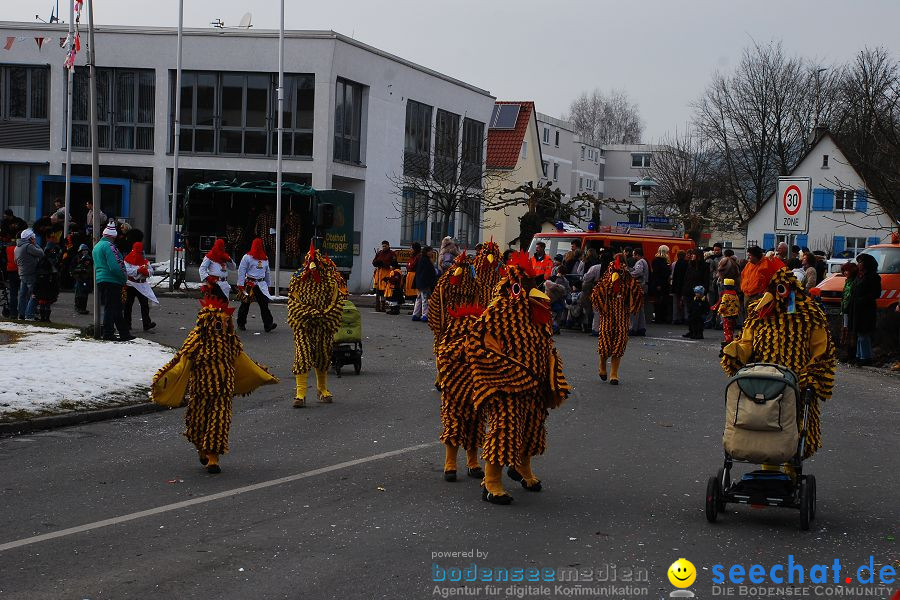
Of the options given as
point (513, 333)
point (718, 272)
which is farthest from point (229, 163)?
point (513, 333)

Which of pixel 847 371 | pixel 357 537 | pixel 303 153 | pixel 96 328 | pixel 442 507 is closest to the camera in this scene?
pixel 357 537

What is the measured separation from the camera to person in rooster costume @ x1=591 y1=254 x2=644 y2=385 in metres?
15.9

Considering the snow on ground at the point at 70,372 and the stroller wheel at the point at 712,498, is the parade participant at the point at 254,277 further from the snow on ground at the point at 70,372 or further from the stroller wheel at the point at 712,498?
the stroller wheel at the point at 712,498

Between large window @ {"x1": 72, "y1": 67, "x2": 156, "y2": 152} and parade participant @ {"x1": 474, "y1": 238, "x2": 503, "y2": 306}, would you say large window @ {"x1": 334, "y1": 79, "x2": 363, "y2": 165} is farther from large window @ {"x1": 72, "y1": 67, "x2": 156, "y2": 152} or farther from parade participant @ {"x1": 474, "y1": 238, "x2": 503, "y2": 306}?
parade participant @ {"x1": 474, "y1": 238, "x2": 503, "y2": 306}

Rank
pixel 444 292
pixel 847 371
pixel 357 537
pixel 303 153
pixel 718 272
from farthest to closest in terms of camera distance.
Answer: pixel 303 153 → pixel 718 272 → pixel 847 371 → pixel 444 292 → pixel 357 537

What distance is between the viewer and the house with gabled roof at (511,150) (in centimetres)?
6069

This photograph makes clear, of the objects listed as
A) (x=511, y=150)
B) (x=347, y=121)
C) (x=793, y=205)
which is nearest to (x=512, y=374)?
(x=793, y=205)

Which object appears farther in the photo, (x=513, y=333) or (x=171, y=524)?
(x=513, y=333)

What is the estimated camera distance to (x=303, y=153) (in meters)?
38.5

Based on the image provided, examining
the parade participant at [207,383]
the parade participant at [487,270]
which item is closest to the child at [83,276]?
the parade participant at [487,270]

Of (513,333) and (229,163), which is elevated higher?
(229,163)

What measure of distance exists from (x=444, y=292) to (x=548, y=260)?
431 inches

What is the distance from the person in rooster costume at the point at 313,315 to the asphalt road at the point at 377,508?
0.49 meters

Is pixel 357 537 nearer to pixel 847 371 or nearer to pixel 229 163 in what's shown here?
pixel 847 371
